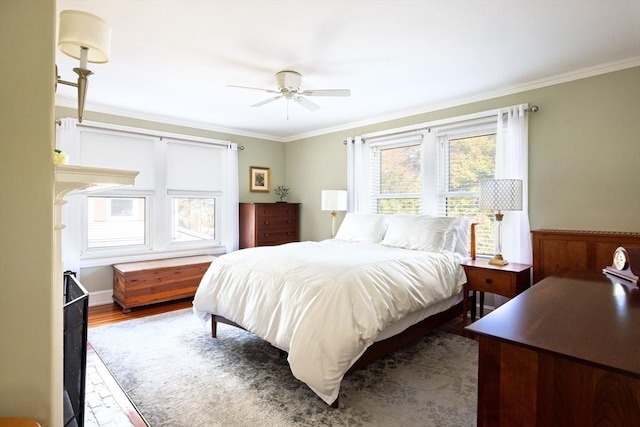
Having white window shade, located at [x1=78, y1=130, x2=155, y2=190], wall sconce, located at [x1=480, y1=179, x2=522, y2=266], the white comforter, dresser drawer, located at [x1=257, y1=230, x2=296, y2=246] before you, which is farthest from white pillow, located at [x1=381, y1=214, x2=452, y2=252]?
white window shade, located at [x1=78, y1=130, x2=155, y2=190]

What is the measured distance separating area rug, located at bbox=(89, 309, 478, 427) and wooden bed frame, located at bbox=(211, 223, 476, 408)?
142 millimetres

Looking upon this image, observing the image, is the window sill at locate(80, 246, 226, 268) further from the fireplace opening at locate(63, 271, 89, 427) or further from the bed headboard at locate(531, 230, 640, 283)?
the bed headboard at locate(531, 230, 640, 283)

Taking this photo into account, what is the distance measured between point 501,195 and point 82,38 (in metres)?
3.17

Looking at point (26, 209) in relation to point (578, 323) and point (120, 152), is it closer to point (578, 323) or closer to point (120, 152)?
point (578, 323)

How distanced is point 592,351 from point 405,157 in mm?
3723

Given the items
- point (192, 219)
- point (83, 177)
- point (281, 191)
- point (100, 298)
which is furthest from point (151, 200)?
point (83, 177)

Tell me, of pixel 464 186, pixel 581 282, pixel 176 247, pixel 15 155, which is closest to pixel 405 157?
pixel 464 186

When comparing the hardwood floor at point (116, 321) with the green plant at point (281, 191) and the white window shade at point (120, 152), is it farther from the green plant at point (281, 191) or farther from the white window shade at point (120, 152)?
the green plant at point (281, 191)

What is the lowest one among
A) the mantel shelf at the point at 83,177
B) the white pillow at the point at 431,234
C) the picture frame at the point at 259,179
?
the white pillow at the point at 431,234

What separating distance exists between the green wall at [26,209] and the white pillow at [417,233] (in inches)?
120

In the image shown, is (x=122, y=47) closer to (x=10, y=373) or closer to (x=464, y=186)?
(x=10, y=373)

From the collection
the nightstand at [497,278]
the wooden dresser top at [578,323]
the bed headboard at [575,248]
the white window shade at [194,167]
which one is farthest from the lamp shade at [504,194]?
the white window shade at [194,167]

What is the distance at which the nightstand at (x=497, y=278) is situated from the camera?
291cm

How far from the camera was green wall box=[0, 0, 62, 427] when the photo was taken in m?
0.77
